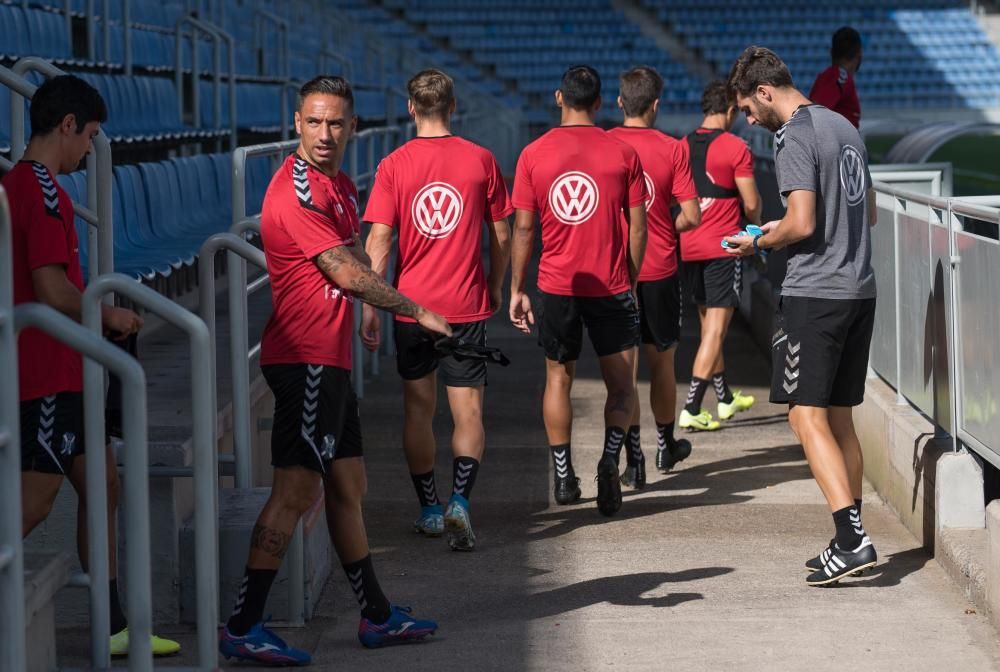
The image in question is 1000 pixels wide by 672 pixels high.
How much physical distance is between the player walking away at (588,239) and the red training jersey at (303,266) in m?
1.94

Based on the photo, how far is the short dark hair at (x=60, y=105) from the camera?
13.6ft

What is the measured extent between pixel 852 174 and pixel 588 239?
136 cm

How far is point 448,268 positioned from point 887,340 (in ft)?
7.93

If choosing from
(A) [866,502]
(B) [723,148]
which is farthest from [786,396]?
(B) [723,148]

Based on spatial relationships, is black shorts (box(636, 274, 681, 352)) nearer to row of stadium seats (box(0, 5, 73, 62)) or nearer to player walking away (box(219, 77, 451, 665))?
player walking away (box(219, 77, 451, 665))

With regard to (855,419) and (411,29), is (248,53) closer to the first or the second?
(855,419)

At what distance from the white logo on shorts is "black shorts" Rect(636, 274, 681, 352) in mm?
1917

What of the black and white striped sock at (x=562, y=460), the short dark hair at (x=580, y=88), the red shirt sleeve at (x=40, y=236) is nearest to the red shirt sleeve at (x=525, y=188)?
the short dark hair at (x=580, y=88)

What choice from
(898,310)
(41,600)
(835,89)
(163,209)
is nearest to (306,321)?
(41,600)

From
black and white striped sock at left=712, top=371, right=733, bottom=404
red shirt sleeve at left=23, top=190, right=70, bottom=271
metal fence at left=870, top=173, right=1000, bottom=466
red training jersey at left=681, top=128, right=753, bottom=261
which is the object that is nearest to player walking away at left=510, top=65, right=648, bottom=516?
metal fence at left=870, top=173, right=1000, bottom=466

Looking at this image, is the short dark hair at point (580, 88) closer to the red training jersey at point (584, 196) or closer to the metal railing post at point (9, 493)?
the red training jersey at point (584, 196)

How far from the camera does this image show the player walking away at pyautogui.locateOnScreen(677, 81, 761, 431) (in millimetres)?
8188

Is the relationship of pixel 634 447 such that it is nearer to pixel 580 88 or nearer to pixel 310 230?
pixel 580 88

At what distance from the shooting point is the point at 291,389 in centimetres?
436
